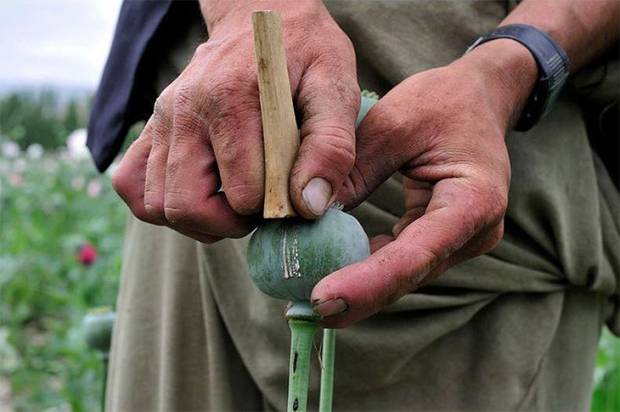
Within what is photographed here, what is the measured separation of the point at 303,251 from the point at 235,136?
11 centimetres

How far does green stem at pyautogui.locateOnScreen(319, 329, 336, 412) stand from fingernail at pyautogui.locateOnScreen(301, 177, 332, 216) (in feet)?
0.53

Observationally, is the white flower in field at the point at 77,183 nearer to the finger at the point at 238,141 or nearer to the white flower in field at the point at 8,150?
the white flower in field at the point at 8,150

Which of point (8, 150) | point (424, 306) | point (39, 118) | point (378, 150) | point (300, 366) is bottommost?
point (39, 118)

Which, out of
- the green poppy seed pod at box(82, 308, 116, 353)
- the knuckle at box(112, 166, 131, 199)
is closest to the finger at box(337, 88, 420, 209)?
the knuckle at box(112, 166, 131, 199)

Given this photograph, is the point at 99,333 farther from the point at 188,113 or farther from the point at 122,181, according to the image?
the point at 188,113

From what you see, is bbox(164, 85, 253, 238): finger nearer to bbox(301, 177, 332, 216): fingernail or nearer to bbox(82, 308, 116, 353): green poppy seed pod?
bbox(301, 177, 332, 216): fingernail

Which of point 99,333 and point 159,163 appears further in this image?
point 99,333

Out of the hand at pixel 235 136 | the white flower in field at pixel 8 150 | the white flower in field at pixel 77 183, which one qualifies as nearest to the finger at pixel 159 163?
the hand at pixel 235 136

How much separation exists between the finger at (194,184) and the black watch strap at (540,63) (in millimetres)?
387

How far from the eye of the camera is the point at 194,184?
93 centimetres

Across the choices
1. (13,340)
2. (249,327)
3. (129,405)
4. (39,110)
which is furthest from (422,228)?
(39,110)

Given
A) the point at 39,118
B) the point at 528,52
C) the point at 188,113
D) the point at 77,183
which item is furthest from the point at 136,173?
the point at 39,118

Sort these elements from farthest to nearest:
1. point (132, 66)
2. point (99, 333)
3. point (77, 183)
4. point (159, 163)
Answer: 1. point (77, 183)
2. point (99, 333)
3. point (132, 66)
4. point (159, 163)

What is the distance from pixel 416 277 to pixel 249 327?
1.43 feet
